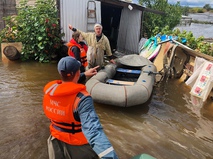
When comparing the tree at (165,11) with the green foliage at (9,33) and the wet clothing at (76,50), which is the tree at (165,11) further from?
the wet clothing at (76,50)

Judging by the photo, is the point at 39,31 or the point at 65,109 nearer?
the point at 65,109

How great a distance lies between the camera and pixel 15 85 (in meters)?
6.03

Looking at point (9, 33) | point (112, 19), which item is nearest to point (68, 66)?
point (9, 33)

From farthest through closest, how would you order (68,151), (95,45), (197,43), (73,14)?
(73,14) → (197,43) → (95,45) → (68,151)

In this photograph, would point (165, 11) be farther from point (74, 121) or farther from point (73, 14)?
point (74, 121)

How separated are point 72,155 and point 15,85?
4.74 metres

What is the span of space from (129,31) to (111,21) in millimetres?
2170

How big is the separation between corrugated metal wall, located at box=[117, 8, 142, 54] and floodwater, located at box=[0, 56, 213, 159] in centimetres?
419

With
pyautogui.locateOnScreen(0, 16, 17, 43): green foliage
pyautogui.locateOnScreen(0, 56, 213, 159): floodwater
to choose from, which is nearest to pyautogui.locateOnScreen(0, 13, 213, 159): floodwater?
pyautogui.locateOnScreen(0, 56, 213, 159): floodwater

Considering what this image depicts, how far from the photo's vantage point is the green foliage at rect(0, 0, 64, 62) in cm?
796

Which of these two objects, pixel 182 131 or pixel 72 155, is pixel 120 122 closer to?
pixel 182 131

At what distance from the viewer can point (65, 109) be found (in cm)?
172

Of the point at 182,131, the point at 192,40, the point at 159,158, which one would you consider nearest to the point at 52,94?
the point at 159,158

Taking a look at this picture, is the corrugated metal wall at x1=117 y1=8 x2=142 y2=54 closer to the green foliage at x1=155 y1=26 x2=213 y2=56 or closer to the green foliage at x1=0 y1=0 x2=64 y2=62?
the green foliage at x1=155 y1=26 x2=213 y2=56
